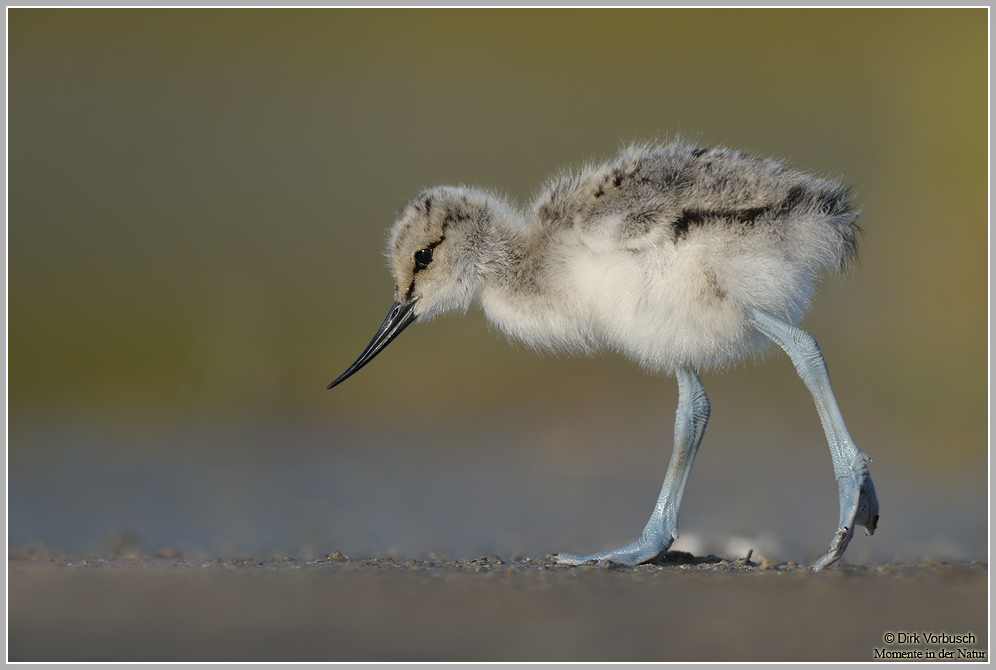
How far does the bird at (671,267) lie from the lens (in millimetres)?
3463

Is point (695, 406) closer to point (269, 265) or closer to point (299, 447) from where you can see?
point (299, 447)

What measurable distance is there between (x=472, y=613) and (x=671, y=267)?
1286mm

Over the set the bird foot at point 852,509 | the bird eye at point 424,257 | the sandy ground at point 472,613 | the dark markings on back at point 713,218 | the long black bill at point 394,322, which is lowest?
the sandy ground at point 472,613

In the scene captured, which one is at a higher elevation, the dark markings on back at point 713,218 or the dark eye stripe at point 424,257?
the dark markings on back at point 713,218

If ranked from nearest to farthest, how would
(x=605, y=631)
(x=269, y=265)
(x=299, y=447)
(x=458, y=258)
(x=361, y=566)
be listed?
(x=605, y=631)
(x=361, y=566)
(x=458, y=258)
(x=299, y=447)
(x=269, y=265)

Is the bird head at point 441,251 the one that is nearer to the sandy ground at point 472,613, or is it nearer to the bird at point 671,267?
the bird at point 671,267

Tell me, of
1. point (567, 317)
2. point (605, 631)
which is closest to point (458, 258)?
point (567, 317)

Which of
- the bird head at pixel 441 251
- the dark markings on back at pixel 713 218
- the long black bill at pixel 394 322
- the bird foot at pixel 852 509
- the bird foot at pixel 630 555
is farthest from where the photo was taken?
the long black bill at pixel 394 322

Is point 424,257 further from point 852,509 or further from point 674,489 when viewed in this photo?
point 852,509

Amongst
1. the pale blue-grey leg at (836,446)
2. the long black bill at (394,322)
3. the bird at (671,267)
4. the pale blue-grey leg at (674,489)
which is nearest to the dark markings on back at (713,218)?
the bird at (671,267)

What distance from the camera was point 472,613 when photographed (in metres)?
2.91

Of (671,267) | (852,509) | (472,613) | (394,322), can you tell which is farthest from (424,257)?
(852,509)

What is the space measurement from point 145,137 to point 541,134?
3160 millimetres

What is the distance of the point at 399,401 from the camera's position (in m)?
7.73
